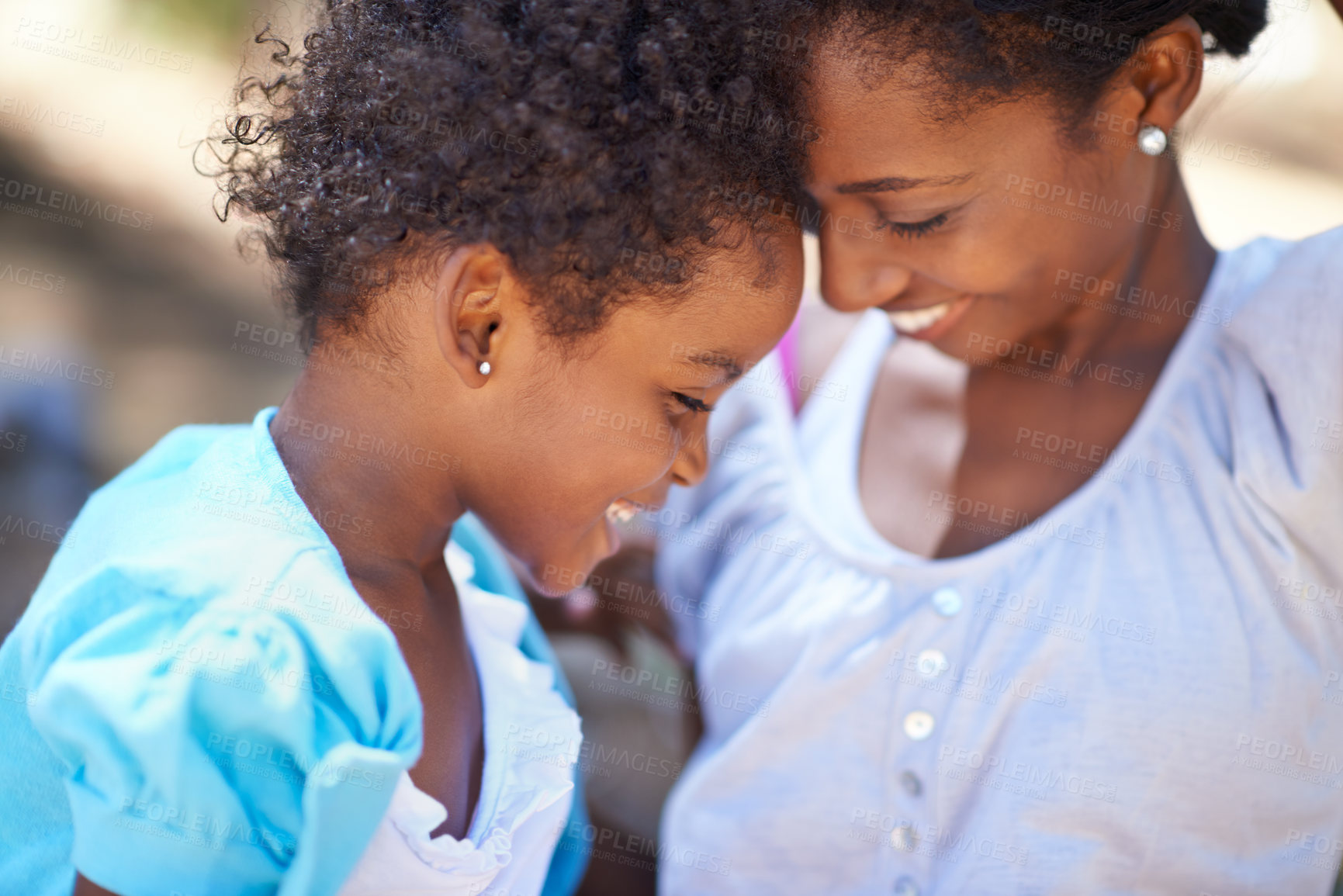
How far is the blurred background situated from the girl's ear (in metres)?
2.10

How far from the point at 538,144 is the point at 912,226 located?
0.47m

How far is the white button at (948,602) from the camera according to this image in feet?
4.62

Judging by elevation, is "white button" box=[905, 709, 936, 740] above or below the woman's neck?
below

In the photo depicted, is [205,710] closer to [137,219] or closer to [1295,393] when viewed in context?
[1295,393]

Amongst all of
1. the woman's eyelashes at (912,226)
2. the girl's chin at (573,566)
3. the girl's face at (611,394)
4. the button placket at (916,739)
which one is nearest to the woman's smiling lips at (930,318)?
the woman's eyelashes at (912,226)

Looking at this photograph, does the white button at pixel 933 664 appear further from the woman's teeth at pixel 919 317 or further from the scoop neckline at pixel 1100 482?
the woman's teeth at pixel 919 317

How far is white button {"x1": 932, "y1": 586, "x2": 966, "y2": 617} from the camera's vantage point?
4.62 ft

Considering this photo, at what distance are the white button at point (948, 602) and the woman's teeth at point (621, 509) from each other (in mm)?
428

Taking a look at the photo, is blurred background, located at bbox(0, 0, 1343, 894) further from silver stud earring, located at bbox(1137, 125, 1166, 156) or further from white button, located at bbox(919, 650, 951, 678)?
white button, located at bbox(919, 650, 951, 678)

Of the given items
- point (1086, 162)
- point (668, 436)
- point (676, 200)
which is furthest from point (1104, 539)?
point (676, 200)

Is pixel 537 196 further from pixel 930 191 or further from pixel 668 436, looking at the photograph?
pixel 930 191

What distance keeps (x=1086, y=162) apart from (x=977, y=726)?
0.73 metres

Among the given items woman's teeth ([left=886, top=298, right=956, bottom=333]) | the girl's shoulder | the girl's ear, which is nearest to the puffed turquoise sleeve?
the girl's shoulder

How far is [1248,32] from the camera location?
52.8 inches
